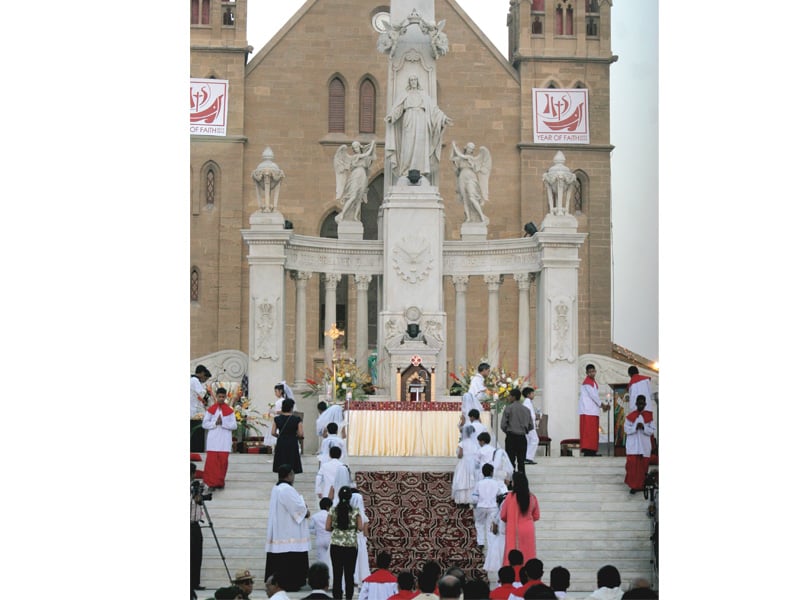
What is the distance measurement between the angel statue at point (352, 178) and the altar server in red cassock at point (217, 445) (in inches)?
286

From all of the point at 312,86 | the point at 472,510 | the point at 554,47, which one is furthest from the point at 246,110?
the point at 472,510

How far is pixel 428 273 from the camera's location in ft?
76.9

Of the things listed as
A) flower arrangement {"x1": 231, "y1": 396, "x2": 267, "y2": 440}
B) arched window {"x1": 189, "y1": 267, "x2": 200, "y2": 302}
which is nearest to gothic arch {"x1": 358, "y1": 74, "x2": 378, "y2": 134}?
arched window {"x1": 189, "y1": 267, "x2": 200, "y2": 302}

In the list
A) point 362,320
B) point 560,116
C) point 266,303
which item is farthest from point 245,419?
point 560,116

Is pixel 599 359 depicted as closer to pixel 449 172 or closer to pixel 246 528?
pixel 449 172

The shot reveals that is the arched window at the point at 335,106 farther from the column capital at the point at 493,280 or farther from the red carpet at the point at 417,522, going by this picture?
the red carpet at the point at 417,522

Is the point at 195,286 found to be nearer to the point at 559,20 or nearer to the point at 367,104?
the point at 367,104

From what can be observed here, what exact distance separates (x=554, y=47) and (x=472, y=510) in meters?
19.4

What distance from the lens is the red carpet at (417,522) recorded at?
16203 millimetres

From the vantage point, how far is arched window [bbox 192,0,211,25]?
113ft

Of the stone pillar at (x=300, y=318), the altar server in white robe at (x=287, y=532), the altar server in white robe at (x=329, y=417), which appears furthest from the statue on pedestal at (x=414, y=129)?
the altar server in white robe at (x=287, y=532)

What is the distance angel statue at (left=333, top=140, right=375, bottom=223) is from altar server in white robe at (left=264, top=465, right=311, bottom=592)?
10172 millimetres

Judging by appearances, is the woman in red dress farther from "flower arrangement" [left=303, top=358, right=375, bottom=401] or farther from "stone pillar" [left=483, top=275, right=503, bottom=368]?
"stone pillar" [left=483, top=275, right=503, bottom=368]

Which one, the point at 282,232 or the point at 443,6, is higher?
the point at 443,6
